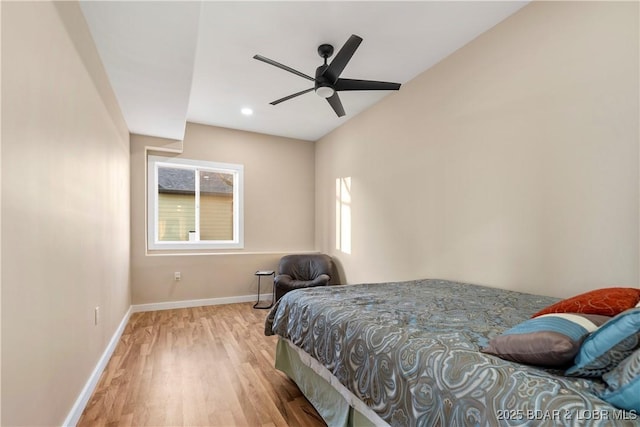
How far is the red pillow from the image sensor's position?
1.21 m

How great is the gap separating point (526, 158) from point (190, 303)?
4450 mm

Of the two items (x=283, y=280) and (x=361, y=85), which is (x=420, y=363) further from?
(x=283, y=280)

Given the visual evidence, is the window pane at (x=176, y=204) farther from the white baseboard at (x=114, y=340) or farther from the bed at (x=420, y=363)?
the bed at (x=420, y=363)

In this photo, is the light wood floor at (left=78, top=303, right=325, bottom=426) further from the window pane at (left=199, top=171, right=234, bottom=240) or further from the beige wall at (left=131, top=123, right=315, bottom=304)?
the window pane at (left=199, top=171, right=234, bottom=240)

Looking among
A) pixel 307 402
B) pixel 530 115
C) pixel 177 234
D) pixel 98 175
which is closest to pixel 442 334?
pixel 307 402

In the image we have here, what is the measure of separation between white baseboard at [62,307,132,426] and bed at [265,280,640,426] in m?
1.23

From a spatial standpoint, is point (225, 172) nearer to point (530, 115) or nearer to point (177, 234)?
point (177, 234)

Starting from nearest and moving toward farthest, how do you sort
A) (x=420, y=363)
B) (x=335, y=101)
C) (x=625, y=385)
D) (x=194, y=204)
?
(x=625, y=385) → (x=420, y=363) → (x=335, y=101) → (x=194, y=204)

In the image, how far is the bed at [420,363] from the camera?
880 mm

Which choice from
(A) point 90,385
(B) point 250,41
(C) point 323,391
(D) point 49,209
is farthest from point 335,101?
(A) point 90,385

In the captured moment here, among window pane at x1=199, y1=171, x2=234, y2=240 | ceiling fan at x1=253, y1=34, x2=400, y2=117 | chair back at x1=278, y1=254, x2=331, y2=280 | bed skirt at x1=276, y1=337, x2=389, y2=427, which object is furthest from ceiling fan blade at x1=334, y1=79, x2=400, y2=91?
window pane at x1=199, y1=171, x2=234, y2=240

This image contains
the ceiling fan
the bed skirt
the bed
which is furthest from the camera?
the ceiling fan

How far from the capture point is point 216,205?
4.97 metres

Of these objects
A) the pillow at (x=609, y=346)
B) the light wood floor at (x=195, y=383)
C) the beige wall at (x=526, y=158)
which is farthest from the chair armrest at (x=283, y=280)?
the pillow at (x=609, y=346)
